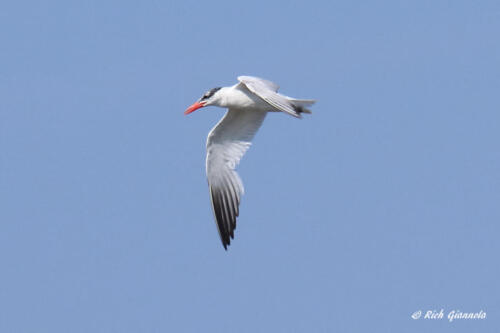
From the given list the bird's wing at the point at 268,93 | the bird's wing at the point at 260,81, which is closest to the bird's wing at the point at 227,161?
the bird's wing at the point at 260,81

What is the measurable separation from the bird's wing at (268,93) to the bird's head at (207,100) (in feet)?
3.32

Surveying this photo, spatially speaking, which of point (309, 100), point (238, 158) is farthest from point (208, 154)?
point (309, 100)

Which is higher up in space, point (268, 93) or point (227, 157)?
point (268, 93)

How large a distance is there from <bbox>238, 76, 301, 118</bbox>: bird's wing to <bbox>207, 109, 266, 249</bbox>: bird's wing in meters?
1.64

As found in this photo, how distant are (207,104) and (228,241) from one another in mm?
2986

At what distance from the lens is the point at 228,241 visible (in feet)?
68.9

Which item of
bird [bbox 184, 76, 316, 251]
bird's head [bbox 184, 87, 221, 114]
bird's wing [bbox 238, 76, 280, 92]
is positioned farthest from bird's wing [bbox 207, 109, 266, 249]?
bird's wing [bbox 238, 76, 280, 92]

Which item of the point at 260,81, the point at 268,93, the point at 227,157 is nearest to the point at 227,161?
the point at 227,157

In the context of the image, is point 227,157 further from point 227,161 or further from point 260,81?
point 260,81

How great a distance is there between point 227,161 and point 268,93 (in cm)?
307

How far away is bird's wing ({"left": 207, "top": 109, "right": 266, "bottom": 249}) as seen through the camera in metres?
20.8

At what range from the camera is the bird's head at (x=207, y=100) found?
1997 cm

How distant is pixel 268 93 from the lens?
18.2 metres

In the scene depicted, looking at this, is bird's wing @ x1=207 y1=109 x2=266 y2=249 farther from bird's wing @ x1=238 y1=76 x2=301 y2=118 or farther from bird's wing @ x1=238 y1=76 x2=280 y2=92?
bird's wing @ x1=238 y1=76 x2=301 y2=118
